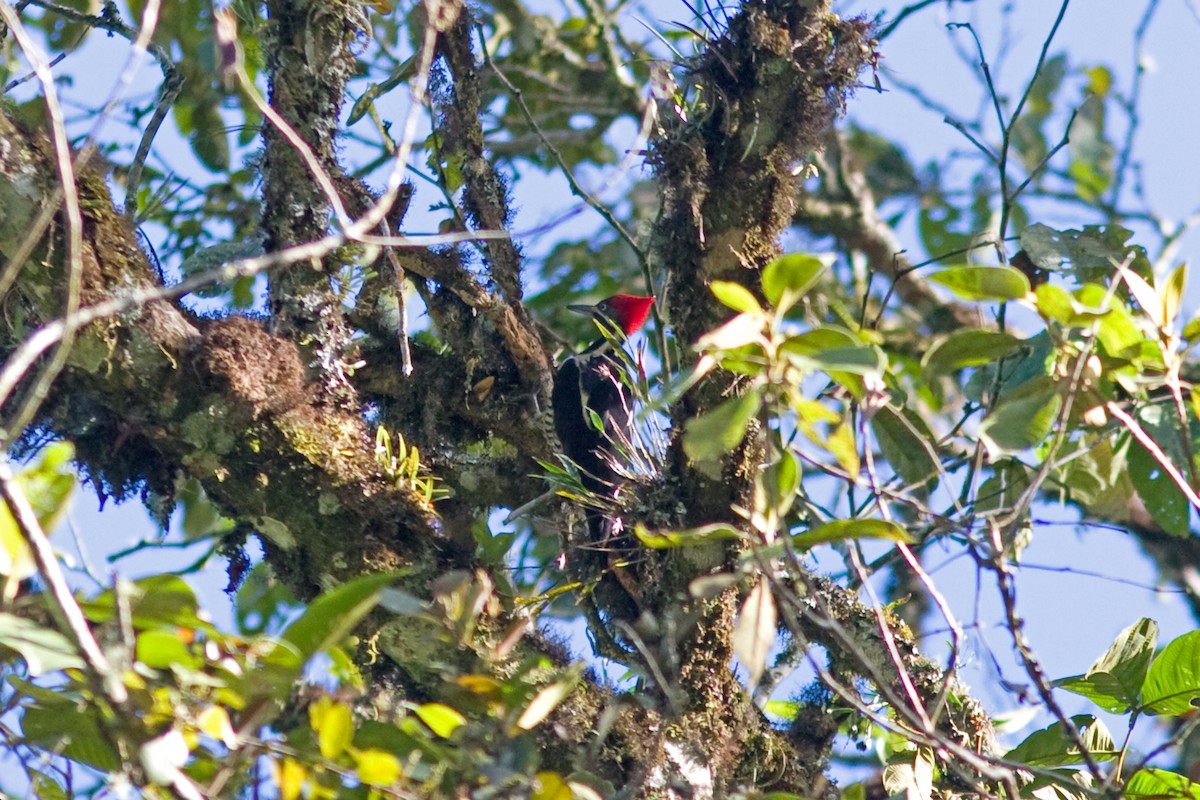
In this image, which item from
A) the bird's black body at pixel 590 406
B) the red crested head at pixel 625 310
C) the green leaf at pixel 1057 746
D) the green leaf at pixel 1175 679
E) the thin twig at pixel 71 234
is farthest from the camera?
the red crested head at pixel 625 310

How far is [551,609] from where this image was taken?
11.6ft

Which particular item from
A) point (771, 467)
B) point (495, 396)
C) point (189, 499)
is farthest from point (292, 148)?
point (189, 499)

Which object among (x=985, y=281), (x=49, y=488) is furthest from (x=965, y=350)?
(x=49, y=488)

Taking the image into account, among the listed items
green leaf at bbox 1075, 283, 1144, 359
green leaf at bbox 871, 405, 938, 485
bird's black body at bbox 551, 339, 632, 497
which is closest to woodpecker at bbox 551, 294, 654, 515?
bird's black body at bbox 551, 339, 632, 497

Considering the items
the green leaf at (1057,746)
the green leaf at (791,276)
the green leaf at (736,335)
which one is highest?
the green leaf at (791,276)

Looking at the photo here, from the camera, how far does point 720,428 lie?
58.4 inches

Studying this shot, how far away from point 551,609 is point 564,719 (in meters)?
1.18

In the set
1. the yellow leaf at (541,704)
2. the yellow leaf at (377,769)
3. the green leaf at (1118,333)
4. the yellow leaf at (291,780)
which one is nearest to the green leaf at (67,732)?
the yellow leaf at (291,780)

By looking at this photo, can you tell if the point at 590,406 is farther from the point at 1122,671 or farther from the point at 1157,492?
the point at 1122,671

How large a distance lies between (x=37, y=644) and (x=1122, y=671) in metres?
1.87

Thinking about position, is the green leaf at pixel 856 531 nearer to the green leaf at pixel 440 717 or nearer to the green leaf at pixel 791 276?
the green leaf at pixel 791 276

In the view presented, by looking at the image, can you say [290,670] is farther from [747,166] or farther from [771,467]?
[747,166]

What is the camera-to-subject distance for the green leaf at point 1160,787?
1.98m

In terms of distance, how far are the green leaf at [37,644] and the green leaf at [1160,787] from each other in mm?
1630
